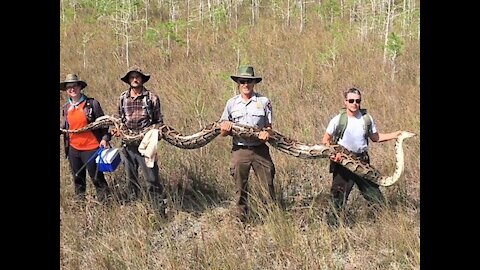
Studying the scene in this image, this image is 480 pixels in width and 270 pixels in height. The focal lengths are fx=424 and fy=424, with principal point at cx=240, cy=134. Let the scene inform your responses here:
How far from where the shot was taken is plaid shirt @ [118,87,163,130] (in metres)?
4.66

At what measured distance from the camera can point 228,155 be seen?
611 cm

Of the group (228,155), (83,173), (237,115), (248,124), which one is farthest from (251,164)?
(83,173)

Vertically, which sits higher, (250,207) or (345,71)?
(345,71)

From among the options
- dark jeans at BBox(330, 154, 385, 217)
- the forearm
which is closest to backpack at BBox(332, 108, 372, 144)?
the forearm

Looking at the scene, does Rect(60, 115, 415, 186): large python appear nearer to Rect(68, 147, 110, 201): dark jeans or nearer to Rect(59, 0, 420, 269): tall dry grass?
Rect(68, 147, 110, 201): dark jeans

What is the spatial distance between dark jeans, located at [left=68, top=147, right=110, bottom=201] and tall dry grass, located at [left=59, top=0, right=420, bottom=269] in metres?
0.21

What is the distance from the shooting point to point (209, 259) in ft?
12.8

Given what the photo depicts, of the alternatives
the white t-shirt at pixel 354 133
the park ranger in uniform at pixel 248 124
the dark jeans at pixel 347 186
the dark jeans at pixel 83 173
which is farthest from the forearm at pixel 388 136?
the dark jeans at pixel 83 173

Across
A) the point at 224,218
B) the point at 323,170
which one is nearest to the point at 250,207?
the point at 224,218

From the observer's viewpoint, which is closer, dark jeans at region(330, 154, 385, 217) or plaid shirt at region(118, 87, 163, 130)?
dark jeans at region(330, 154, 385, 217)

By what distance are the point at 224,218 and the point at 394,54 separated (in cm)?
610

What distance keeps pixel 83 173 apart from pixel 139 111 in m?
1.06

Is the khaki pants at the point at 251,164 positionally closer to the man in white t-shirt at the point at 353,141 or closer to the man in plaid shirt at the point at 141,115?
the man in white t-shirt at the point at 353,141

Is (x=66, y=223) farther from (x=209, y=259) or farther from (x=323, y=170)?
(x=323, y=170)
